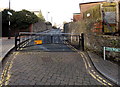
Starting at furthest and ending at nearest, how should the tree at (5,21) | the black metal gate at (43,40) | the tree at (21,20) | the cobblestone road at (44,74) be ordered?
the tree at (21,20)
the tree at (5,21)
the black metal gate at (43,40)
the cobblestone road at (44,74)

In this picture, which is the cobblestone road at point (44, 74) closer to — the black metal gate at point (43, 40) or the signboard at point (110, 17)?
the black metal gate at point (43, 40)

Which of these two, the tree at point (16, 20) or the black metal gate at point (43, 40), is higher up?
the tree at point (16, 20)

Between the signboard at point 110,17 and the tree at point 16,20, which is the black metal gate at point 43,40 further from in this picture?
the tree at point 16,20

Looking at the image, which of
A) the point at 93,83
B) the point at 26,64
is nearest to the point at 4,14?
the point at 26,64

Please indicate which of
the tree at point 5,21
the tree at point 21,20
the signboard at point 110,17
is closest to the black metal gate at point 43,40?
the signboard at point 110,17

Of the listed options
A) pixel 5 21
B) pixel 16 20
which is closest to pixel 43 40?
pixel 16 20

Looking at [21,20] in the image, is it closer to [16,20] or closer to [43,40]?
[16,20]

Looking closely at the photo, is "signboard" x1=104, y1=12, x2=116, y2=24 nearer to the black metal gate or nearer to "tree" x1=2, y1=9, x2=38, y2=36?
the black metal gate

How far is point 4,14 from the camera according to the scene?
16.9 m

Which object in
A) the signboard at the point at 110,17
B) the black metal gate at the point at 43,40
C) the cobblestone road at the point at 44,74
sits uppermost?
the signboard at the point at 110,17

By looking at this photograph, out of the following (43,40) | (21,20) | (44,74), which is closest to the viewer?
(44,74)

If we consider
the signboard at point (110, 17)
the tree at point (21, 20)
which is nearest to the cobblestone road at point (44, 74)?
the signboard at point (110, 17)

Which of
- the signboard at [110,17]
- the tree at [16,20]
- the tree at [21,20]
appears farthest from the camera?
the tree at [21,20]

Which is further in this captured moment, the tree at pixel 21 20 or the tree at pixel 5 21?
the tree at pixel 21 20
